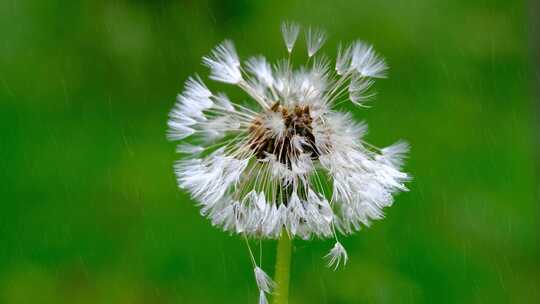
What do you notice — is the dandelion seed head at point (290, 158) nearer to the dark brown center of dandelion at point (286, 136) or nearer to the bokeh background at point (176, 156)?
the dark brown center of dandelion at point (286, 136)

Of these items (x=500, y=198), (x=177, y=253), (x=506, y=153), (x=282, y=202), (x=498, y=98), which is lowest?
(x=282, y=202)

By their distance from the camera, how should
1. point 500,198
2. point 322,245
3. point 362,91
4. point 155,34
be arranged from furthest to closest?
point 155,34 < point 500,198 < point 322,245 < point 362,91

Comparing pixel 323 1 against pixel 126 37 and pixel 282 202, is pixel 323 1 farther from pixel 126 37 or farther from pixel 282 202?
pixel 282 202

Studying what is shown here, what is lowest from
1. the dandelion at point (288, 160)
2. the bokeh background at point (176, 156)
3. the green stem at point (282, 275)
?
the green stem at point (282, 275)

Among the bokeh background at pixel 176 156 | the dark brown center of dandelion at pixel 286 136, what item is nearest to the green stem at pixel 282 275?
the dark brown center of dandelion at pixel 286 136

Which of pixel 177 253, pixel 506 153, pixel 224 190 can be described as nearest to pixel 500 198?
pixel 506 153

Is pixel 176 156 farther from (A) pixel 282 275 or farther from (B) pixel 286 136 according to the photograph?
(A) pixel 282 275
